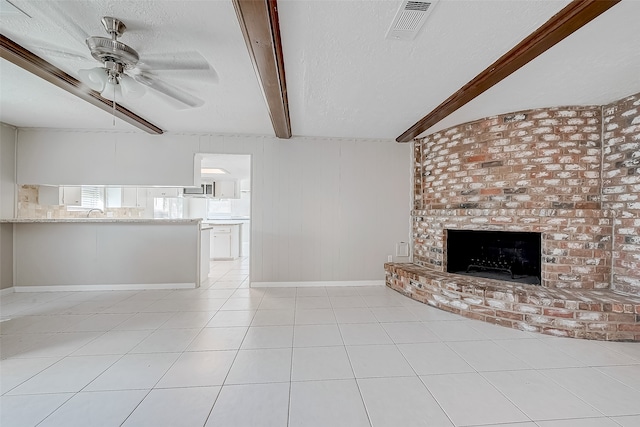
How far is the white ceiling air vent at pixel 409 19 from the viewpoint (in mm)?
1430

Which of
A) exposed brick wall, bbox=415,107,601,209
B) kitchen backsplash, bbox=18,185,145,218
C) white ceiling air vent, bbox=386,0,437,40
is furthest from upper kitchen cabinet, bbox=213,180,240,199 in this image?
white ceiling air vent, bbox=386,0,437,40

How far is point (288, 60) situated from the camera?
199 centimetres

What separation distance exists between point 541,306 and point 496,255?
985 mm

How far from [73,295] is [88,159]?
187 cm

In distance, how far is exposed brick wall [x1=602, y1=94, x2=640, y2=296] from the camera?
93.3 inches

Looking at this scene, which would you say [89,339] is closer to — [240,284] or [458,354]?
[240,284]

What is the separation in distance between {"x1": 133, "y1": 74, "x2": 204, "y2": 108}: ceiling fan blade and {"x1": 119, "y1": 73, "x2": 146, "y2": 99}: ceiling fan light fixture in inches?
2.4

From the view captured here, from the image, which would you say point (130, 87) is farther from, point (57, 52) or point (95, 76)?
point (57, 52)

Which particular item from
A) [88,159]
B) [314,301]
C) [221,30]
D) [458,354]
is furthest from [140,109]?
[458,354]

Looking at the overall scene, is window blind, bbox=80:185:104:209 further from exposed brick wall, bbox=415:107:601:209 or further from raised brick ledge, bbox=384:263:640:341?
exposed brick wall, bbox=415:107:601:209

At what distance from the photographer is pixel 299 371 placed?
1739 mm

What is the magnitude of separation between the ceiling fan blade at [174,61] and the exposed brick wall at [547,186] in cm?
302

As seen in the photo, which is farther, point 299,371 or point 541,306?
point 541,306

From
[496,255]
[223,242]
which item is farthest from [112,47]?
[223,242]
